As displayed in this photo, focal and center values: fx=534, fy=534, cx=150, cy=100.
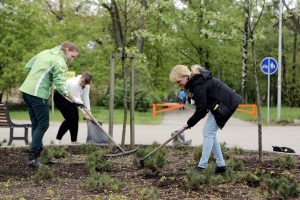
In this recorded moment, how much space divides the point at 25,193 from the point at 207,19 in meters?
4.38

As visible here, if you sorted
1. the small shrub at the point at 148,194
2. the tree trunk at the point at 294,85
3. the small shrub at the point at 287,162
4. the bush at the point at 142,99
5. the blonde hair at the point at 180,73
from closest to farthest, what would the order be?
the small shrub at the point at 148,194 → the blonde hair at the point at 180,73 → the small shrub at the point at 287,162 → the bush at the point at 142,99 → the tree trunk at the point at 294,85

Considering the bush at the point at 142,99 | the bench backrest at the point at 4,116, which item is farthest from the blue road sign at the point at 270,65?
the bench backrest at the point at 4,116

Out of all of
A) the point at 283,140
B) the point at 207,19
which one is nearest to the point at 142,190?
the point at 207,19

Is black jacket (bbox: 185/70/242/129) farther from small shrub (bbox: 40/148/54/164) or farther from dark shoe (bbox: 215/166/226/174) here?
small shrub (bbox: 40/148/54/164)

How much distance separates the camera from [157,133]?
14109mm

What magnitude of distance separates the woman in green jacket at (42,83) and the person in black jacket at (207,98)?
66.5 inches

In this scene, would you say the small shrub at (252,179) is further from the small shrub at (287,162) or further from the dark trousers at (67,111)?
the dark trousers at (67,111)

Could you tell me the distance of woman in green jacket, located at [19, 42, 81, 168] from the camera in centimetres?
700

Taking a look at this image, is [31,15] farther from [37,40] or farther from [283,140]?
[283,140]

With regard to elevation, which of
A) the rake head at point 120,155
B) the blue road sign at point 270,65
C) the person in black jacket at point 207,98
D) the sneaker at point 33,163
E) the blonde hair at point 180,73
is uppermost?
the blue road sign at point 270,65

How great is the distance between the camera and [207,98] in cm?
623

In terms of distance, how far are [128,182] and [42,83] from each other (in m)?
1.86

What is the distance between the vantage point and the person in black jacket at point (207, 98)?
19.9 ft

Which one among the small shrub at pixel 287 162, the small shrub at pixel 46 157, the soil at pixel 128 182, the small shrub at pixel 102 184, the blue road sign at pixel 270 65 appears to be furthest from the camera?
the blue road sign at pixel 270 65
